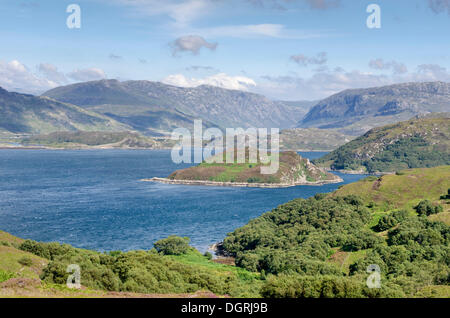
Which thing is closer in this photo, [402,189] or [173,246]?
[173,246]

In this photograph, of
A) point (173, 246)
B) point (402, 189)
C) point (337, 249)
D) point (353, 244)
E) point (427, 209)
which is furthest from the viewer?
point (402, 189)

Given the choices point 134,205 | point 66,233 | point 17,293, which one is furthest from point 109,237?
point 17,293

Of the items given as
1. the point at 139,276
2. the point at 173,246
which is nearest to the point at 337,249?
the point at 173,246

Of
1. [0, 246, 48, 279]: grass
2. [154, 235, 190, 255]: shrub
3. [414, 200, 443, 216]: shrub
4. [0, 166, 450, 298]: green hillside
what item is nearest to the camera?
[0, 166, 450, 298]: green hillside

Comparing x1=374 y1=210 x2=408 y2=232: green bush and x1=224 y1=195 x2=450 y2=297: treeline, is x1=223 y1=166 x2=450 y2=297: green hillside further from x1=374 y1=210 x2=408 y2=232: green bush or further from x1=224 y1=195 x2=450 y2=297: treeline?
x1=374 y1=210 x2=408 y2=232: green bush

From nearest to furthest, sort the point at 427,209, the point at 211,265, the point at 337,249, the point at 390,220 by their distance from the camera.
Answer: the point at 211,265 < the point at 337,249 < the point at 390,220 < the point at 427,209

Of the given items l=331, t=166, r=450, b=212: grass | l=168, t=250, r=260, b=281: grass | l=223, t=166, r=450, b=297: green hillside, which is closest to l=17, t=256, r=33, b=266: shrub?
l=168, t=250, r=260, b=281: grass

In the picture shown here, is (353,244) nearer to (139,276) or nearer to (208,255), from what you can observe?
(208,255)

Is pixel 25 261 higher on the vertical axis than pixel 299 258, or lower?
higher
